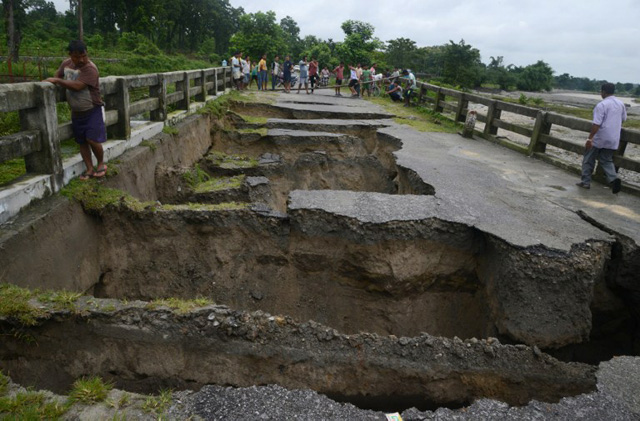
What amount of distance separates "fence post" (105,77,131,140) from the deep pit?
2.72 feet

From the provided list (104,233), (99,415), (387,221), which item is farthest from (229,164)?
(99,415)

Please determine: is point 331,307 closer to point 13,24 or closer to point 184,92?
point 184,92

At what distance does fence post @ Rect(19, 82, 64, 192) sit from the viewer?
4695mm

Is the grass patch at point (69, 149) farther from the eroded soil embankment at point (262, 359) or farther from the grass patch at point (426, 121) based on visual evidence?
the grass patch at point (426, 121)

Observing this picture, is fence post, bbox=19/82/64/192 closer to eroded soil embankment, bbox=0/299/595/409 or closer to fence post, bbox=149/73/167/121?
eroded soil embankment, bbox=0/299/595/409

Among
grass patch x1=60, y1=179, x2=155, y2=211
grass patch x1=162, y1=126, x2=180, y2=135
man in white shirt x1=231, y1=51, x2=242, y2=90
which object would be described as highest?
man in white shirt x1=231, y1=51, x2=242, y2=90

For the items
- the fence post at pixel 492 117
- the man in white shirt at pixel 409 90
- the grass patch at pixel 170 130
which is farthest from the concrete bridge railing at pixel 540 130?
the grass patch at pixel 170 130

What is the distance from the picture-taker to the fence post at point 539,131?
31.5 ft

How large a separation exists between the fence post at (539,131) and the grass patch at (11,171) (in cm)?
962

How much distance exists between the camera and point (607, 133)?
7145 mm

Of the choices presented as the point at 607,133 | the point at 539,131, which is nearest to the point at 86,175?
the point at 607,133

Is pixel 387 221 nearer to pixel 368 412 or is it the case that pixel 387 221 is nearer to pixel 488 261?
pixel 488 261

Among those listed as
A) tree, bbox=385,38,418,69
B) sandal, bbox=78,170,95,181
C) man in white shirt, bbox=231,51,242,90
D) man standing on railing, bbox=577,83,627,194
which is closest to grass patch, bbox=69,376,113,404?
sandal, bbox=78,170,95,181

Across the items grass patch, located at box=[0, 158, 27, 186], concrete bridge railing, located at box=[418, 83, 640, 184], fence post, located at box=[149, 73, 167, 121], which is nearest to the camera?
grass patch, located at box=[0, 158, 27, 186]
